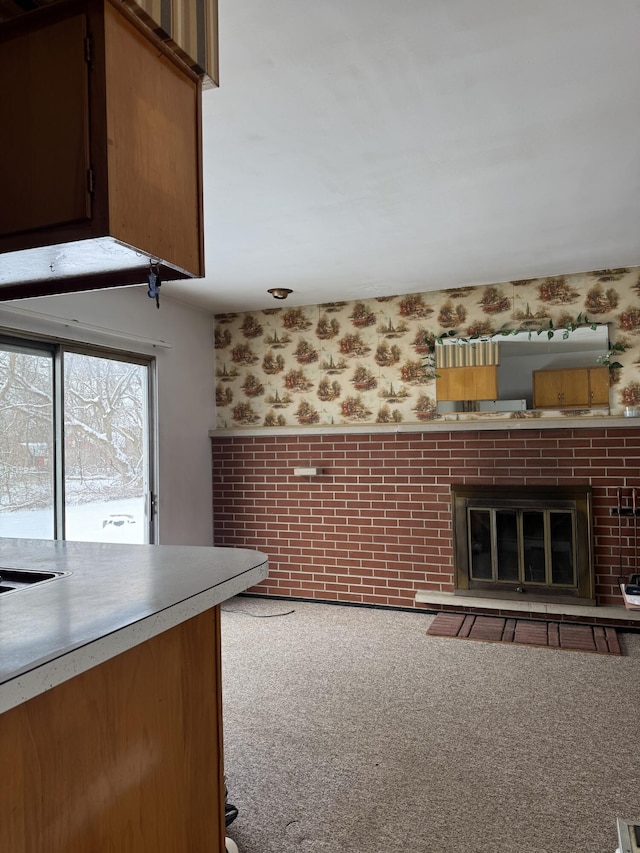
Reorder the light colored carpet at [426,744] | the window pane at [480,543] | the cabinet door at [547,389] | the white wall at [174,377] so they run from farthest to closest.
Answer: the window pane at [480,543]
the cabinet door at [547,389]
the white wall at [174,377]
the light colored carpet at [426,744]

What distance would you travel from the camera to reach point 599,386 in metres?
4.35

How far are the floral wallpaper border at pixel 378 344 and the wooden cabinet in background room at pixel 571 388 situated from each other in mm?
71

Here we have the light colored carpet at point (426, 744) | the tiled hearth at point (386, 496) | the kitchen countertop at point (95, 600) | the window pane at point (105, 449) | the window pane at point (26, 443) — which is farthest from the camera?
the tiled hearth at point (386, 496)

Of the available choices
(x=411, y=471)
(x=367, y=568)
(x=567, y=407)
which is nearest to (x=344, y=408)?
(x=411, y=471)

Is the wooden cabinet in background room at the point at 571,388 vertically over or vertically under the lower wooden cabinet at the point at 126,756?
over

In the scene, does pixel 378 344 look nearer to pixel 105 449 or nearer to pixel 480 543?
pixel 480 543

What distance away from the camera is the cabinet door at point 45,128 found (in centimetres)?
136

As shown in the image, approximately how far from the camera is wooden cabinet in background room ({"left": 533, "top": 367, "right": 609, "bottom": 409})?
4.35m

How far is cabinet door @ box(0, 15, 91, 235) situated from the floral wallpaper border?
369 centimetres

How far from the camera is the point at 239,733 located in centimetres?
284

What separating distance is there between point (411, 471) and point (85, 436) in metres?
2.33

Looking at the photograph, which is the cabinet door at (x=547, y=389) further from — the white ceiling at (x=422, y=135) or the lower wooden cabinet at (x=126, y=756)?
the lower wooden cabinet at (x=126, y=756)

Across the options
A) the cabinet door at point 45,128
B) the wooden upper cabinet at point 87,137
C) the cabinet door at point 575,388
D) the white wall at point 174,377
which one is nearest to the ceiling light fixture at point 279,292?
the white wall at point 174,377

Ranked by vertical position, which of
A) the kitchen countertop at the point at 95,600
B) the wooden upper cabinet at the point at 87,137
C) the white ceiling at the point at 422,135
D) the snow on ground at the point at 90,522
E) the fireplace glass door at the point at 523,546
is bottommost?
the fireplace glass door at the point at 523,546
